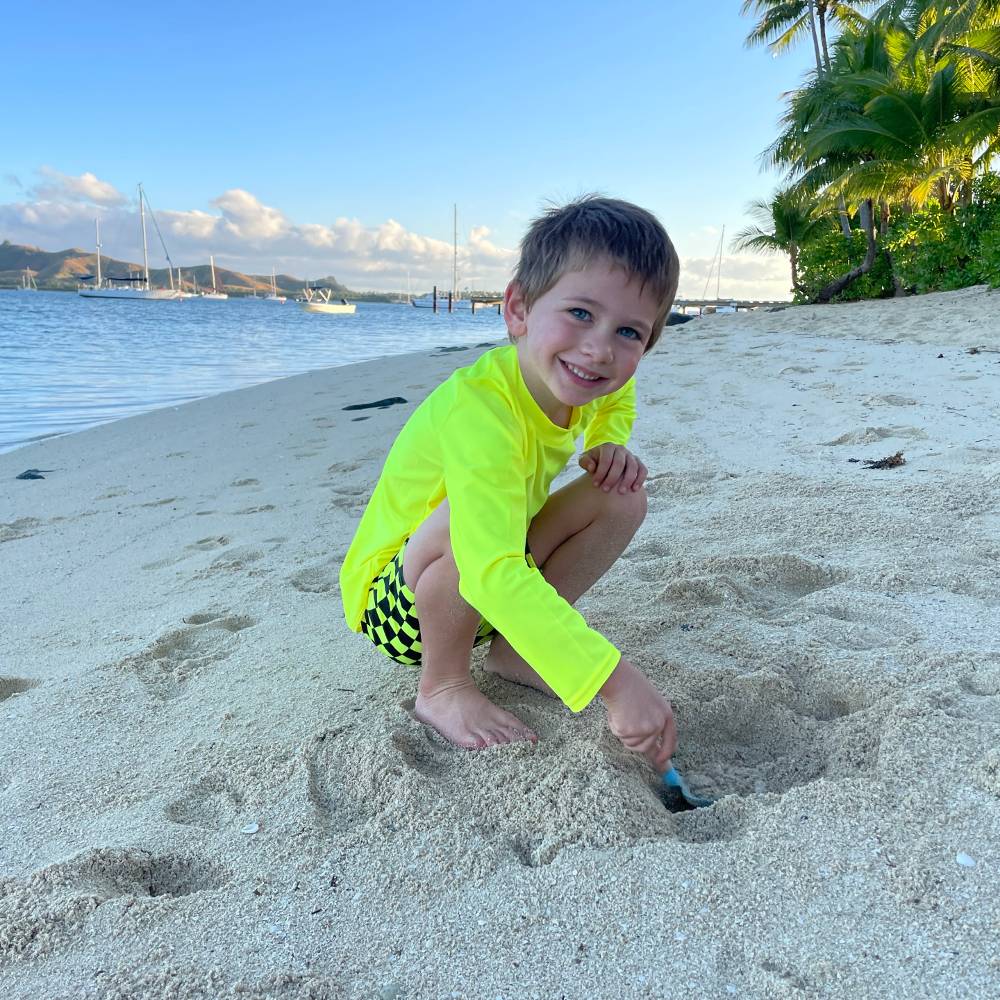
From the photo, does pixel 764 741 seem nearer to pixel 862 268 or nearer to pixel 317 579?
pixel 317 579

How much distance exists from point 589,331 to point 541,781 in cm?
89

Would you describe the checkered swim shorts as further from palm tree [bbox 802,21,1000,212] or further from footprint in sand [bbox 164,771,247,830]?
palm tree [bbox 802,21,1000,212]

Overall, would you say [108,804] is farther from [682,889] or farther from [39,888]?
[682,889]

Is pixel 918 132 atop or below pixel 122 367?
atop

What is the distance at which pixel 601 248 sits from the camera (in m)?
1.57

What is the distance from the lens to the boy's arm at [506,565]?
1351mm

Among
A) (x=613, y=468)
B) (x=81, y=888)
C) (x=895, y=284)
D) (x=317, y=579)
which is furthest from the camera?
(x=895, y=284)

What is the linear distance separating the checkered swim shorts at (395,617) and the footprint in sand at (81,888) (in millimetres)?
629

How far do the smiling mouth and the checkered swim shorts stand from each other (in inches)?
16.1

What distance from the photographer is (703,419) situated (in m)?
4.73

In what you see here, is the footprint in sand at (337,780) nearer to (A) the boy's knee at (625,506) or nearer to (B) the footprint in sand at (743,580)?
(A) the boy's knee at (625,506)

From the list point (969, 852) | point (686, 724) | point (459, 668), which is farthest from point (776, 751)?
point (459, 668)

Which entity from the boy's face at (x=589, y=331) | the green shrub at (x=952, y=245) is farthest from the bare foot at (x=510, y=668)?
the green shrub at (x=952, y=245)

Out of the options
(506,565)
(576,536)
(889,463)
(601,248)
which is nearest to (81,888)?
(506,565)
